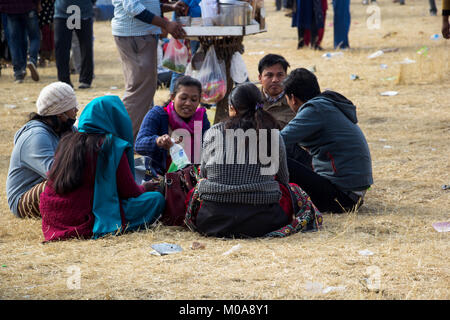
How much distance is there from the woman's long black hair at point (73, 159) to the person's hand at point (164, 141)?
0.50 m

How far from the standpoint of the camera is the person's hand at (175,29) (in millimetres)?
5461

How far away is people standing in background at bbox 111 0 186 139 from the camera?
560cm

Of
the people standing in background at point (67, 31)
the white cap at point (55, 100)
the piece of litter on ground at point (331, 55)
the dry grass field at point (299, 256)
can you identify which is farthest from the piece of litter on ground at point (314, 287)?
the piece of litter on ground at point (331, 55)

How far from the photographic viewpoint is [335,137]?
4.30m

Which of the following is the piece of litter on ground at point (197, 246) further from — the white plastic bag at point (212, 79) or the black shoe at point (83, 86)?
the black shoe at point (83, 86)

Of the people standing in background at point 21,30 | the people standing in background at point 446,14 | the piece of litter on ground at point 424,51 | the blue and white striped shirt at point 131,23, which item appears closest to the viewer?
the blue and white striped shirt at point 131,23

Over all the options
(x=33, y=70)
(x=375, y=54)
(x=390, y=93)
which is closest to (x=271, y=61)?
(x=390, y=93)

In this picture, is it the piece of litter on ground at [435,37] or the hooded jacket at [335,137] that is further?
the piece of litter on ground at [435,37]

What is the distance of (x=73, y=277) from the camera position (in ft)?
10.6

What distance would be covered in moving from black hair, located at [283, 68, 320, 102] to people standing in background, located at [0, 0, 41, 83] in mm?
5686

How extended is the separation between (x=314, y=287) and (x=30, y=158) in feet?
6.80

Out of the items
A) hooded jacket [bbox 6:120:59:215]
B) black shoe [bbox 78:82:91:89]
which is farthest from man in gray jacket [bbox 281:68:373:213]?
black shoe [bbox 78:82:91:89]

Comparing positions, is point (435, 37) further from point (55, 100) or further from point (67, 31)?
point (55, 100)

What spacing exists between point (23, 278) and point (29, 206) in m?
1.09
